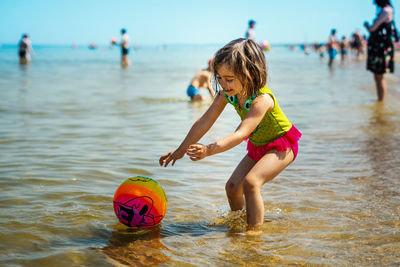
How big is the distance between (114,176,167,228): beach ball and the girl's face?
1.04 m

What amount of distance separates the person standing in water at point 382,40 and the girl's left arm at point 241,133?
7.01m

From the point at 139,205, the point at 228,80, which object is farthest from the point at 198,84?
the point at 228,80

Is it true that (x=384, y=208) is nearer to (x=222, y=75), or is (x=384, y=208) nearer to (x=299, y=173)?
(x=299, y=173)

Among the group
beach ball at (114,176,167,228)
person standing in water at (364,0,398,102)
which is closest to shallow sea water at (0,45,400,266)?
beach ball at (114,176,167,228)

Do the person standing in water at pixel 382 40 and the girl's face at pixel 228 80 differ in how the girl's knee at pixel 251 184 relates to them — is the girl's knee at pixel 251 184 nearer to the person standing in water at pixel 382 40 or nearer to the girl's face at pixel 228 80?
the girl's face at pixel 228 80

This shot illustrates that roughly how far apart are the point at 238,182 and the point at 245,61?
102 cm

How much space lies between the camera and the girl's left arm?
2939 millimetres

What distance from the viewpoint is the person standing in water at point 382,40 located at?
9.18m

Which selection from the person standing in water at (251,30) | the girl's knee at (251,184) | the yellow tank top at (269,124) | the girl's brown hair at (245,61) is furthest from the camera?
the person standing in water at (251,30)

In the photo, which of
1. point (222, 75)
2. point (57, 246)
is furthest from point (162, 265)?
point (222, 75)

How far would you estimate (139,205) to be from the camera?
11.5ft

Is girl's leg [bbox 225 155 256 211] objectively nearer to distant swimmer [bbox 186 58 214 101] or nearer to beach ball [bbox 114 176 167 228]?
beach ball [bbox 114 176 167 228]

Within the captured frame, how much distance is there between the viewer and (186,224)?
372 centimetres

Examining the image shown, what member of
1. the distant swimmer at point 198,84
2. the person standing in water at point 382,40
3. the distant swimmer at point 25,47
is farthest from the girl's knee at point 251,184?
the distant swimmer at point 25,47
